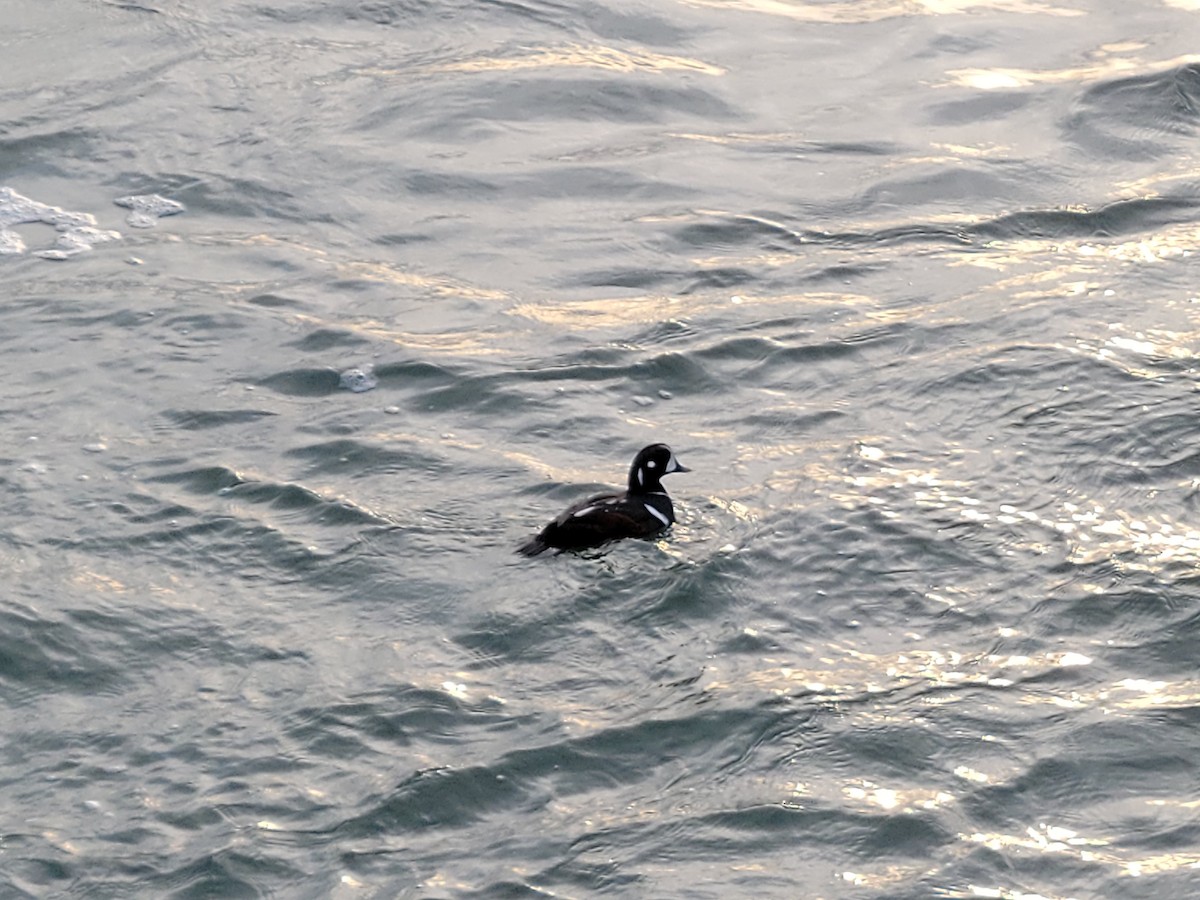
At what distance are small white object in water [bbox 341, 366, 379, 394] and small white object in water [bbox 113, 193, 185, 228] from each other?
279 centimetres

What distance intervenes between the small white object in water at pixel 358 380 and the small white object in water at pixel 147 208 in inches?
110

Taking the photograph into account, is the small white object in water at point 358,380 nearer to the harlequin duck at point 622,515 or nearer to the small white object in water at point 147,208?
the harlequin duck at point 622,515

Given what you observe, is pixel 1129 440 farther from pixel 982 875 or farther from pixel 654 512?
pixel 982 875

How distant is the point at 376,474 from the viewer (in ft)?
32.8

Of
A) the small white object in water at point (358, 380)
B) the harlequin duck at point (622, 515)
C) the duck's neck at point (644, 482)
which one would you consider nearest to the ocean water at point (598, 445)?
the small white object in water at point (358, 380)

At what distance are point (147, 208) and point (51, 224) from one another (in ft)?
2.26

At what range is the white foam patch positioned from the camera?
41.4 ft

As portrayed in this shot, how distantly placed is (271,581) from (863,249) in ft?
17.5

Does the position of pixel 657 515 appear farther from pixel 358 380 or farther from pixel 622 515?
pixel 358 380

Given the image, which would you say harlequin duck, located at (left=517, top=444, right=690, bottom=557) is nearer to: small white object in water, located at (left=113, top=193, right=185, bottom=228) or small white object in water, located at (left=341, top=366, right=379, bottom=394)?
small white object in water, located at (left=341, top=366, right=379, bottom=394)

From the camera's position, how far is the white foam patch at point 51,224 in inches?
497

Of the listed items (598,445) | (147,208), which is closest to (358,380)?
(598,445)

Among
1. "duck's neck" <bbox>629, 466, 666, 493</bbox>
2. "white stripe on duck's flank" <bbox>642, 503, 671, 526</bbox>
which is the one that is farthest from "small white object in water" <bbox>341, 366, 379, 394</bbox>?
"white stripe on duck's flank" <bbox>642, 503, 671, 526</bbox>

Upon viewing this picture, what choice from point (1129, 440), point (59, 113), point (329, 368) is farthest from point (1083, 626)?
point (59, 113)
